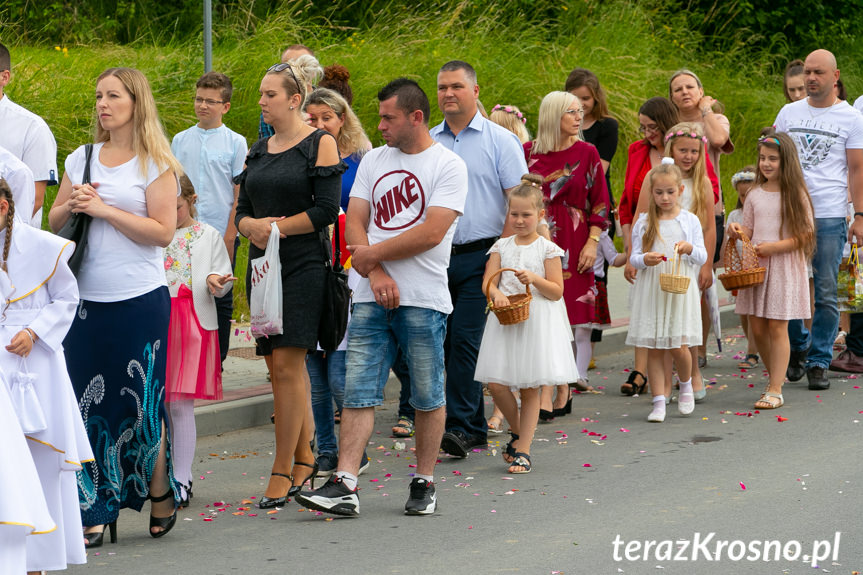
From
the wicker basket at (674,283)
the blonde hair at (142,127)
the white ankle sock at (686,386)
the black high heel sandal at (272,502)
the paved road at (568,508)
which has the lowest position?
the paved road at (568,508)

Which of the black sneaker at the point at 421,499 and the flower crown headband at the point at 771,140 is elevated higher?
the flower crown headband at the point at 771,140

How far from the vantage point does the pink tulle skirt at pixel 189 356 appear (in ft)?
20.6

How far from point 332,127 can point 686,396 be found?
117 inches

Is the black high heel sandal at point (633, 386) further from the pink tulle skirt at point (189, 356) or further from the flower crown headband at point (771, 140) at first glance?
the pink tulle skirt at point (189, 356)

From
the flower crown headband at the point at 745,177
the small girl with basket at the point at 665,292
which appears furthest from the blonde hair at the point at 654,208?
the flower crown headband at the point at 745,177

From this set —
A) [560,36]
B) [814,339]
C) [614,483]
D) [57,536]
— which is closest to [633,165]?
[814,339]

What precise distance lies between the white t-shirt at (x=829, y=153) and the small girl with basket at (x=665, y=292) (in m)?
1.31

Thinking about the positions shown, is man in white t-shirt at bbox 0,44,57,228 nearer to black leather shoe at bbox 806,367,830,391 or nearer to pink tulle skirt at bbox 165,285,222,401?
pink tulle skirt at bbox 165,285,222,401

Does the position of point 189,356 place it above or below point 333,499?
above

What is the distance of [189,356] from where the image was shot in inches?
250

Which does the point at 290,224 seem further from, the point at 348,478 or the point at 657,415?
the point at 657,415

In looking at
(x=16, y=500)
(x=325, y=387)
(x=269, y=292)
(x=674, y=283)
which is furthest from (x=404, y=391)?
(x=16, y=500)

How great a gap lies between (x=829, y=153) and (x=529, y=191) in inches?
124

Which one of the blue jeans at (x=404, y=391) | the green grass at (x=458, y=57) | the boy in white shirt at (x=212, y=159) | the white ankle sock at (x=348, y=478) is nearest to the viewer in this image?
the white ankle sock at (x=348, y=478)
